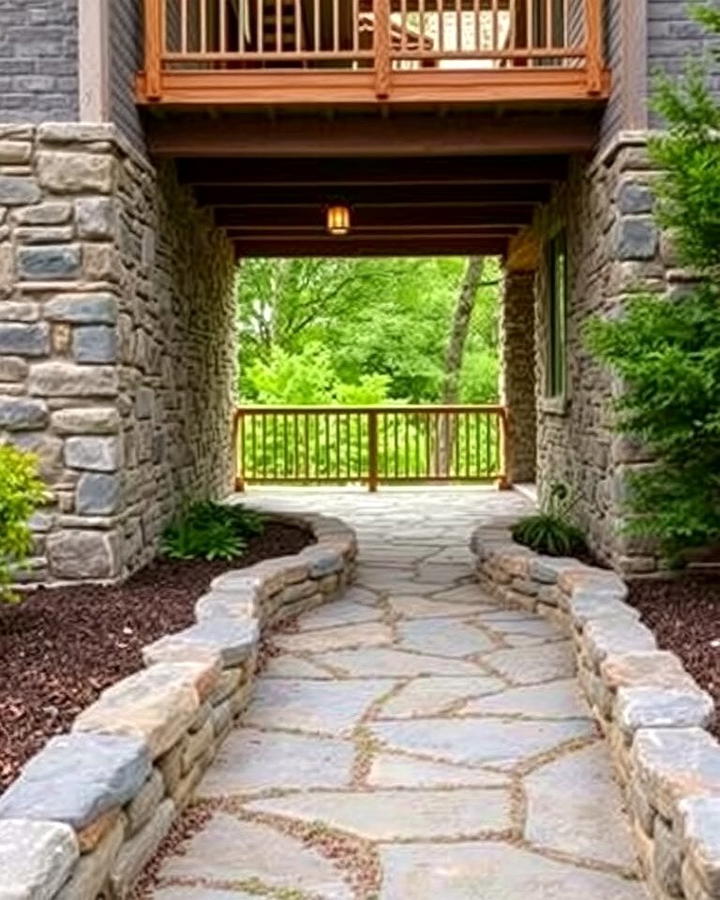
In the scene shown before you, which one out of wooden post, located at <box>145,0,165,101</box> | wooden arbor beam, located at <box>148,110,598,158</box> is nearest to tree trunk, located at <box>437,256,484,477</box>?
wooden arbor beam, located at <box>148,110,598,158</box>

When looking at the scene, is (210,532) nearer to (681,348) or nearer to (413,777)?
(681,348)

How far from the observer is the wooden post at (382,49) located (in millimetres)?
6191

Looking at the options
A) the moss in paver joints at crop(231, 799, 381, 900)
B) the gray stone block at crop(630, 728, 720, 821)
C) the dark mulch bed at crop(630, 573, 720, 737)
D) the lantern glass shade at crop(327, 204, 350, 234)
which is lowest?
the moss in paver joints at crop(231, 799, 381, 900)

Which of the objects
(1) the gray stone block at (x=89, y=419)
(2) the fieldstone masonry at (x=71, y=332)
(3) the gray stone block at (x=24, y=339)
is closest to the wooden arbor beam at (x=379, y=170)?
(2) the fieldstone masonry at (x=71, y=332)

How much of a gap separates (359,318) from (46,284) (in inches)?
617

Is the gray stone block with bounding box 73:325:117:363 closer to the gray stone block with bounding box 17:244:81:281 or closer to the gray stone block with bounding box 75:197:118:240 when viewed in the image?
the gray stone block with bounding box 17:244:81:281

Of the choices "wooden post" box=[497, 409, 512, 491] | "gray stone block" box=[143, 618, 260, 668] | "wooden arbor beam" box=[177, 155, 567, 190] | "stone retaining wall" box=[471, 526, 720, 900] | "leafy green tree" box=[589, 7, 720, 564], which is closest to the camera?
"stone retaining wall" box=[471, 526, 720, 900]

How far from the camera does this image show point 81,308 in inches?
231

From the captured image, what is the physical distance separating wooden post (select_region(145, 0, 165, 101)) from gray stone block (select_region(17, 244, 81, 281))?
105 centimetres

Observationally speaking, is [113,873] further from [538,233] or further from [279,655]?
[538,233]

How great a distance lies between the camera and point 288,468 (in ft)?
45.4

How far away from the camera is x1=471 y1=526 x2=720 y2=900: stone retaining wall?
2451 millimetres

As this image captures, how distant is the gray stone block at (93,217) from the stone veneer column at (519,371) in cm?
780

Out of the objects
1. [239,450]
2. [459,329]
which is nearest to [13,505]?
[239,450]
